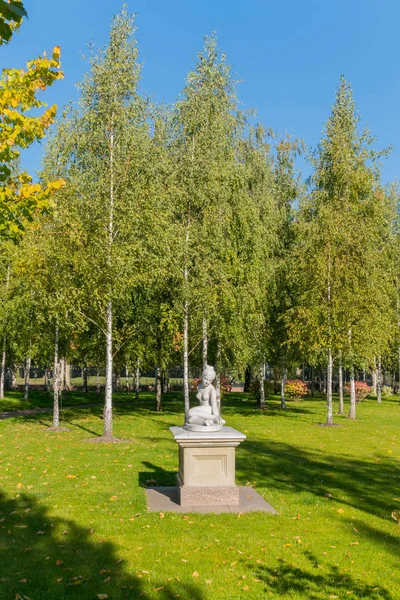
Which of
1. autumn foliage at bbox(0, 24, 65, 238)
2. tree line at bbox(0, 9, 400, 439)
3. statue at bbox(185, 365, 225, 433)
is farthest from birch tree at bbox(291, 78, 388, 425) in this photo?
autumn foliage at bbox(0, 24, 65, 238)

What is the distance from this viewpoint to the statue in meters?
10.1

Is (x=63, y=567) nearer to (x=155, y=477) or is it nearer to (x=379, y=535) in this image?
(x=379, y=535)

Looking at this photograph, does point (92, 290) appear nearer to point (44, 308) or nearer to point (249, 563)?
point (44, 308)

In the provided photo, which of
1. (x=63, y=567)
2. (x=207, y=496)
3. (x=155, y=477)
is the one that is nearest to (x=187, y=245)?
(x=155, y=477)

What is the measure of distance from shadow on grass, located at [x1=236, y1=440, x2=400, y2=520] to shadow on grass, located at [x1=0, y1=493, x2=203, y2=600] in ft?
15.1

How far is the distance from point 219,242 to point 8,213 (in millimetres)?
14992

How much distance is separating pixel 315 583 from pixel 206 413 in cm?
425

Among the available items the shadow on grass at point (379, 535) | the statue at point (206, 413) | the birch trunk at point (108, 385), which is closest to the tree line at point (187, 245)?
the birch trunk at point (108, 385)

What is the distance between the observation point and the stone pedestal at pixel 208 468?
32.1 ft

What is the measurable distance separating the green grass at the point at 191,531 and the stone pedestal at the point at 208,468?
0.70 metres

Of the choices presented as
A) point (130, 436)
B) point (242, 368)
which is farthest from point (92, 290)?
point (242, 368)

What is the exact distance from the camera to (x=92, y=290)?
19188mm

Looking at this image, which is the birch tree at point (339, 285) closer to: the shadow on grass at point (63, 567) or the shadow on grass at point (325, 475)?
the shadow on grass at point (325, 475)

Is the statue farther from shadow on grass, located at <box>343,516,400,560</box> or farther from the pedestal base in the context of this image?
shadow on grass, located at <box>343,516,400,560</box>
